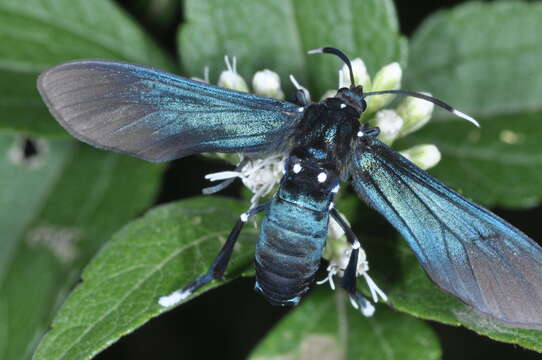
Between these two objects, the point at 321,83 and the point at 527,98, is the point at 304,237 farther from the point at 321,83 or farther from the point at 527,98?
the point at 527,98

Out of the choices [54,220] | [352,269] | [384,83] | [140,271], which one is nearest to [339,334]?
[352,269]

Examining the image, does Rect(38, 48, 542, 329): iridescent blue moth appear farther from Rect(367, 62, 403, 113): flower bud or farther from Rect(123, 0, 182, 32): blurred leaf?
Rect(123, 0, 182, 32): blurred leaf

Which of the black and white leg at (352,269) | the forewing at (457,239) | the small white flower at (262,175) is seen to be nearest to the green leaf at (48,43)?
the small white flower at (262,175)

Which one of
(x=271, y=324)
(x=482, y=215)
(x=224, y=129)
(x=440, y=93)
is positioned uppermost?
(x=224, y=129)

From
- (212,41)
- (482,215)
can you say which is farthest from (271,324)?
(482,215)

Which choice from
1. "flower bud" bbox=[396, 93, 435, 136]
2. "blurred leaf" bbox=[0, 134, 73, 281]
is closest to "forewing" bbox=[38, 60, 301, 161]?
"flower bud" bbox=[396, 93, 435, 136]

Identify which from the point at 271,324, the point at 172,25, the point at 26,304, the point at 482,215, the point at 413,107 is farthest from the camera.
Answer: the point at 172,25
